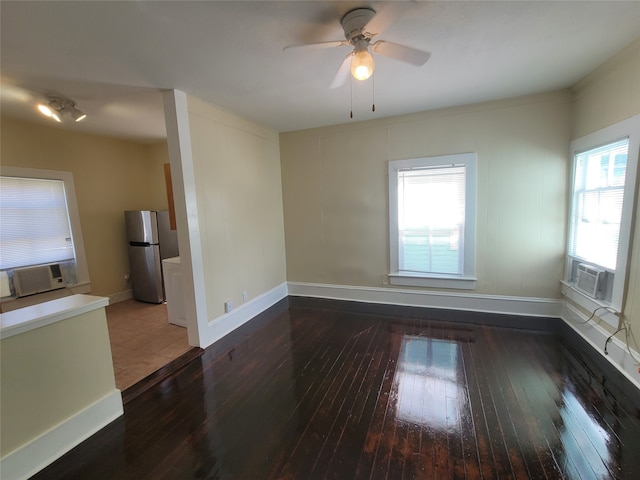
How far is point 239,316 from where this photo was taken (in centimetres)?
355

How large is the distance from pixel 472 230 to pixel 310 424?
2862 mm

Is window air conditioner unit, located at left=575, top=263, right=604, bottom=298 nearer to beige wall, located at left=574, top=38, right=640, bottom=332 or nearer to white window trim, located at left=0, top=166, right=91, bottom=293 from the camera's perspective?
beige wall, located at left=574, top=38, right=640, bottom=332

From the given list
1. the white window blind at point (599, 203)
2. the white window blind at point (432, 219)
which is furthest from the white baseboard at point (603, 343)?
the white window blind at point (432, 219)

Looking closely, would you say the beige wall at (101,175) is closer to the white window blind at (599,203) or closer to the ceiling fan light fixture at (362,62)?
the ceiling fan light fixture at (362,62)

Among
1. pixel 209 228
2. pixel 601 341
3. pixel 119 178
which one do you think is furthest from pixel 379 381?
pixel 119 178

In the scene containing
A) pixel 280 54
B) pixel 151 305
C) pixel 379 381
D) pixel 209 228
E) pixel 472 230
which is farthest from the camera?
pixel 151 305

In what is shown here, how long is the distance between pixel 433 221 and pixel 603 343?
6.39 feet

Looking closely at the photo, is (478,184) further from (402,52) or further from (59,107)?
(59,107)

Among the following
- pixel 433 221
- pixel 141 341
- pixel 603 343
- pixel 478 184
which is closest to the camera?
pixel 603 343

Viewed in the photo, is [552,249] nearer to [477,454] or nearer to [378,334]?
[378,334]

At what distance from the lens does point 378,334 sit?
10.5 ft

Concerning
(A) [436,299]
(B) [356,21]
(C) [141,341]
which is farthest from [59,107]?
(A) [436,299]

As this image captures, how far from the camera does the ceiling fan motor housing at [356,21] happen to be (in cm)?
165

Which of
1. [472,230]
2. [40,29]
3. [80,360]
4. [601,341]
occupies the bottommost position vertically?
[601,341]
